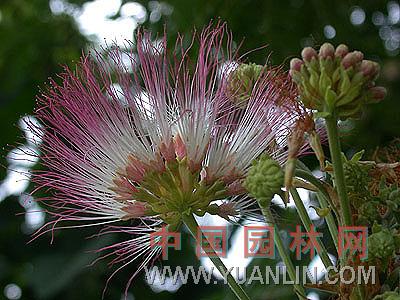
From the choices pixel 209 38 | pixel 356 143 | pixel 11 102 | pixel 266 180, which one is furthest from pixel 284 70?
pixel 11 102

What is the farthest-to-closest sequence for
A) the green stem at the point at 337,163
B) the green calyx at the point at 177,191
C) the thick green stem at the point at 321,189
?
the green calyx at the point at 177,191 → the thick green stem at the point at 321,189 → the green stem at the point at 337,163

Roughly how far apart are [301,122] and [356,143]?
1926 mm

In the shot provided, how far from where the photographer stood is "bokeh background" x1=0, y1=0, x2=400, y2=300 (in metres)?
3.47

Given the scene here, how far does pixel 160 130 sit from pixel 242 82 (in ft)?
0.83

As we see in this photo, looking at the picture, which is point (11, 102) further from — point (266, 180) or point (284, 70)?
point (266, 180)

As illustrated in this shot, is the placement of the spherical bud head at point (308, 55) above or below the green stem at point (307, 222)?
above

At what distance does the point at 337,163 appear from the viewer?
1570 mm

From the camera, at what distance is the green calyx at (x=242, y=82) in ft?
6.58

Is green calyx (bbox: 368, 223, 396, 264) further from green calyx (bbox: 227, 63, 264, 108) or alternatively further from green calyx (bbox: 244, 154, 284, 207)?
green calyx (bbox: 227, 63, 264, 108)

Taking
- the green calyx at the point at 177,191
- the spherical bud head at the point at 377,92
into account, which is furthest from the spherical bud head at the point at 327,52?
the green calyx at the point at 177,191

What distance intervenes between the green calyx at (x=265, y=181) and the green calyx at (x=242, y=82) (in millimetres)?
361

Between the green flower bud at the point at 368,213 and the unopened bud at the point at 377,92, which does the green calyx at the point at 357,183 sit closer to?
the green flower bud at the point at 368,213

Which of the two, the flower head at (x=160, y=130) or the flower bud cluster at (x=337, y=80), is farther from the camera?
the flower head at (x=160, y=130)

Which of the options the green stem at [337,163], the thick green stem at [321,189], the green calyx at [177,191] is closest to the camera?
the green stem at [337,163]
